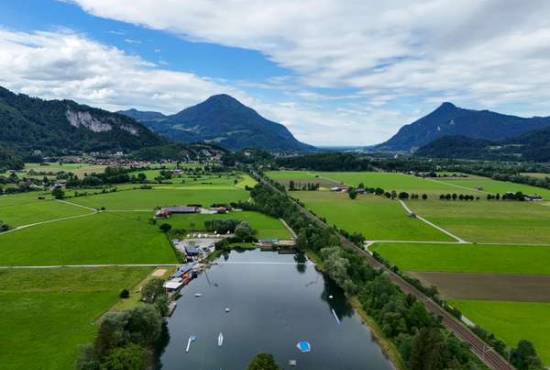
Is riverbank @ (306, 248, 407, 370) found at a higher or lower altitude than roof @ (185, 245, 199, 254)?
lower

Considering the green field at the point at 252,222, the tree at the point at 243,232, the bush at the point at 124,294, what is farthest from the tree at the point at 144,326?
the green field at the point at 252,222

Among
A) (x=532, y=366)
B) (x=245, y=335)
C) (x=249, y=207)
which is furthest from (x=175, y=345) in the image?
(x=249, y=207)

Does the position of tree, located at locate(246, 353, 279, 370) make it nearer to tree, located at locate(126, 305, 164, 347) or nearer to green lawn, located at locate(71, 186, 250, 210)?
tree, located at locate(126, 305, 164, 347)

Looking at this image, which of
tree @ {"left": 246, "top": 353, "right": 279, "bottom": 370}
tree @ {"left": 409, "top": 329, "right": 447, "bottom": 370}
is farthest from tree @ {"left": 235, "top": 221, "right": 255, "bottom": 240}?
tree @ {"left": 409, "top": 329, "right": 447, "bottom": 370}

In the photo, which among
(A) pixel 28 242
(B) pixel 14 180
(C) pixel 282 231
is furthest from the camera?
(B) pixel 14 180

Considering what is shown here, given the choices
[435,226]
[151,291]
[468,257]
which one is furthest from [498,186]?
[151,291]

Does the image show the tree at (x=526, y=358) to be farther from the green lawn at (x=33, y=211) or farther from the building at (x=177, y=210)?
the green lawn at (x=33, y=211)

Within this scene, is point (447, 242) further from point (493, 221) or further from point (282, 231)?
point (282, 231)
